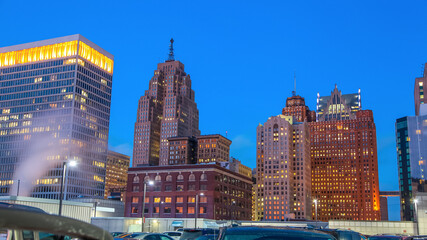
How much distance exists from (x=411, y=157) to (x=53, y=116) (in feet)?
412

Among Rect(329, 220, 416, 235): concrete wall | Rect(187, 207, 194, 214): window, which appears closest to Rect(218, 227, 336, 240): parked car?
Rect(329, 220, 416, 235): concrete wall

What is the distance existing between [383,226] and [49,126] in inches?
5166

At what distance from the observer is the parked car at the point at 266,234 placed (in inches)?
264

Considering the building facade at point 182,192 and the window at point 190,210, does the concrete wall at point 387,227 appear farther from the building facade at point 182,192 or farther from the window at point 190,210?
the window at point 190,210

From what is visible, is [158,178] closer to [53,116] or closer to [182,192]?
[182,192]

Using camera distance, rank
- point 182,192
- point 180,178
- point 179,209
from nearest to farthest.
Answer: point 179,209 → point 182,192 → point 180,178

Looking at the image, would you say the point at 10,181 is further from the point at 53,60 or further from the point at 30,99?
the point at 53,60

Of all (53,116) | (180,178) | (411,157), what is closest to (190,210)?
(180,178)

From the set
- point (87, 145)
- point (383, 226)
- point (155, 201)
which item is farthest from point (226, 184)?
point (383, 226)

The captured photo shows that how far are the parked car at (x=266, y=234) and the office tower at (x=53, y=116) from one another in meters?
159

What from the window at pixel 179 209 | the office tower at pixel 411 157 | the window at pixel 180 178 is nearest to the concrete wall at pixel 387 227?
Result: the window at pixel 179 209

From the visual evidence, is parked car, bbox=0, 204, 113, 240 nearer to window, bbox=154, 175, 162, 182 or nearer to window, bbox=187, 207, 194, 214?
window, bbox=187, 207, 194, 214

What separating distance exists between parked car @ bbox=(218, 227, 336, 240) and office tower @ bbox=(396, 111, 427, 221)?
163769mm

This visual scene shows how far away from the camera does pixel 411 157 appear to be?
6412 inches
